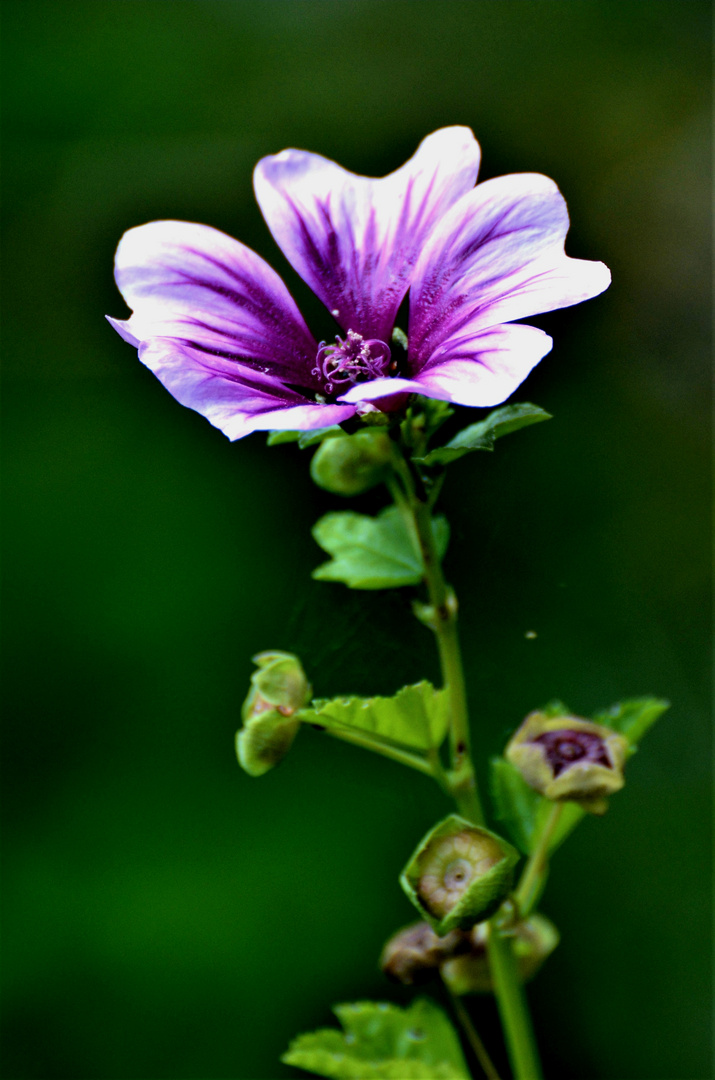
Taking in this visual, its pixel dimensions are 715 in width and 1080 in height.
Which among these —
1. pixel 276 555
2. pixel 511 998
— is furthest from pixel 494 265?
pixel 276 555

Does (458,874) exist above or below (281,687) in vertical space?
below

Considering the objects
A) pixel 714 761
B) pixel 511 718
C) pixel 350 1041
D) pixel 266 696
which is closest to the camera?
pixel 266 696

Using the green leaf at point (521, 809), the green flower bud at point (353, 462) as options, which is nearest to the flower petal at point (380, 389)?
the green flower bud at point (353, 462)

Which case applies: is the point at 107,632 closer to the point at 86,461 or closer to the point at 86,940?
the point at 86,461

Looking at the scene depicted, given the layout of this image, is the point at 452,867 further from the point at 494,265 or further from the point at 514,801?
the point at 494,265

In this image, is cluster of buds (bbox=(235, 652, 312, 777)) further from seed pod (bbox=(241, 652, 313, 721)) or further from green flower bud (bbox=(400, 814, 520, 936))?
green flower bud (bbox=(400, 814, 520, 936))

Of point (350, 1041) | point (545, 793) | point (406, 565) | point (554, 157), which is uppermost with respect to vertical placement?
point (554, 157)

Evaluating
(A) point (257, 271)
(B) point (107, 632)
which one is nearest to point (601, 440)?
(B) point (107, 632)

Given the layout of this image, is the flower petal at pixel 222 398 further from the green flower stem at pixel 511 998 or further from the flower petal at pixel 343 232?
the green flower stem at pixel 511 998
